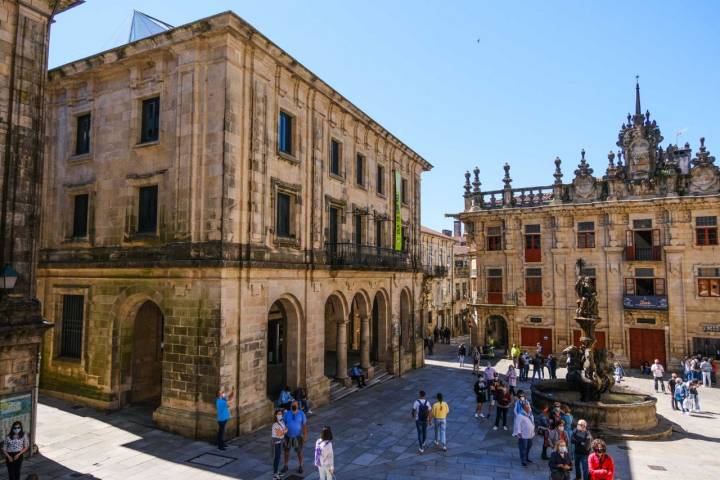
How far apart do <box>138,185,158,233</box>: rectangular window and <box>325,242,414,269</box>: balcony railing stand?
6.91 metres

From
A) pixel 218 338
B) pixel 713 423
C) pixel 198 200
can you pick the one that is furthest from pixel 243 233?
pixel 713 423

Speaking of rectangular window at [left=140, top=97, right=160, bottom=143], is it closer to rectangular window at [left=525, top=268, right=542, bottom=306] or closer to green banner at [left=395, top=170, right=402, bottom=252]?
green banner at [left=395, top=170, right=402, bottom=252]

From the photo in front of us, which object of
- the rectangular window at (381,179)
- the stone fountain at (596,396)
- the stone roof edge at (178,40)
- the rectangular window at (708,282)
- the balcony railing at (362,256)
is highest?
the stone roof edge at (178,40)

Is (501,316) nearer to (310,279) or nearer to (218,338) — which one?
(310,279)

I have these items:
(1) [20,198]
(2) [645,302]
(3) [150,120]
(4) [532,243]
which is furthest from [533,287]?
(1) [20,198]

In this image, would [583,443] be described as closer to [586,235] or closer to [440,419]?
[440,419]

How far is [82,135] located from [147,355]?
351 inches

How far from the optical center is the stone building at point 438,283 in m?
45.5

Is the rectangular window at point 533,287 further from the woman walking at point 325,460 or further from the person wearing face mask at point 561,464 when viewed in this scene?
the woman walking at point 325,460

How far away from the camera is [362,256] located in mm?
21750

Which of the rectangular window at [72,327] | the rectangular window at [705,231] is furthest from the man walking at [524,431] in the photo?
the rectangular window at [705,231]

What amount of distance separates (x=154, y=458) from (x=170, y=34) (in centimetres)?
1282

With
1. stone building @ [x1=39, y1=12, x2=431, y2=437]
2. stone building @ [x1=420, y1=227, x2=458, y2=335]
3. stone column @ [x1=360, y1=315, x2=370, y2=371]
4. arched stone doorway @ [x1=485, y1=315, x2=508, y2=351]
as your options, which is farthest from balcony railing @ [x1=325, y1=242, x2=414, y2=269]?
stone building @ [x1=420, y1=227, x2=458, y2=335]

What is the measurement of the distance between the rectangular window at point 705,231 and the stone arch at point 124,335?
30.1 metres
